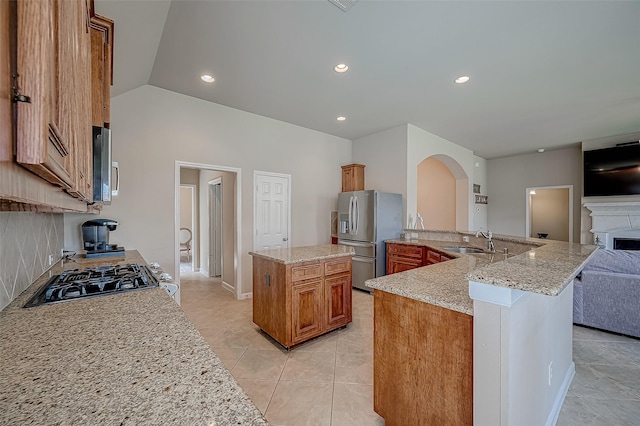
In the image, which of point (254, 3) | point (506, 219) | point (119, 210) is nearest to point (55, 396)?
point (254, 3)

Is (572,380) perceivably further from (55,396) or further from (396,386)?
(55,396)

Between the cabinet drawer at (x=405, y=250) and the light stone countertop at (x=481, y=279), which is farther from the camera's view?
the cabinet drawer at (x=405, y=250)

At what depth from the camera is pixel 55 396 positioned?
22.9 inches

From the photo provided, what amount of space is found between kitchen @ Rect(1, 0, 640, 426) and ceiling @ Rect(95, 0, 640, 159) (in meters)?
0.28

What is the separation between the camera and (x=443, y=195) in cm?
705

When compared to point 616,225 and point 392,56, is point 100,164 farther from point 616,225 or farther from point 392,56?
point 616,225

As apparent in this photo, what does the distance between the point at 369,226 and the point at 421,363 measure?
298cm

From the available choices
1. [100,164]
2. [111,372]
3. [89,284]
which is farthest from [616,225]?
[89,284]

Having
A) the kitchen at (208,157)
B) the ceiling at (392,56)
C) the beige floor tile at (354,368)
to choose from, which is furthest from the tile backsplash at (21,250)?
the beige floor tile at (354,368)

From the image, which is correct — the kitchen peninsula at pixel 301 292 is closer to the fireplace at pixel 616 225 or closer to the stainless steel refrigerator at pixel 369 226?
the stainless steel refrigerator at pixel 369 226

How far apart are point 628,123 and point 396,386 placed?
6299 mm

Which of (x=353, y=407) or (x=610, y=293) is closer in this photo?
(x=353, y=407)

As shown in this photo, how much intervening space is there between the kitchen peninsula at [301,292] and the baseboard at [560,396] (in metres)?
1.71

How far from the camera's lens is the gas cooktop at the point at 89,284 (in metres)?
1.22
